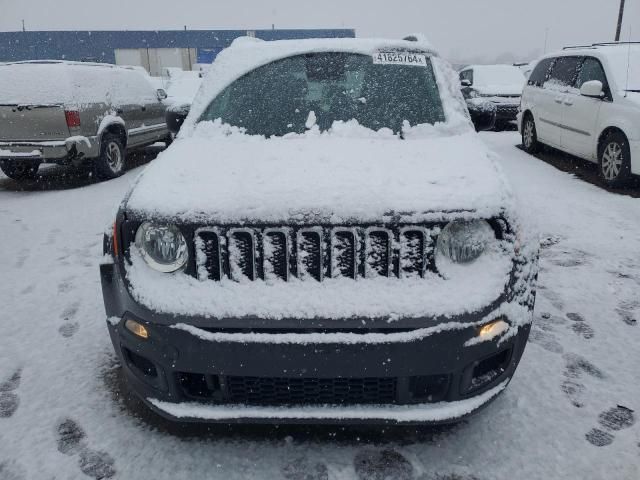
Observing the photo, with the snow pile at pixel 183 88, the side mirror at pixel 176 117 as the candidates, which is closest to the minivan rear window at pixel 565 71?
the side mirror at pixel 176 117

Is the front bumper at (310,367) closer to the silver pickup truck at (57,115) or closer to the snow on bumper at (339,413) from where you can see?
the snow on bumper at (339,413)

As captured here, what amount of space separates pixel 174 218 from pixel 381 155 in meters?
1.07

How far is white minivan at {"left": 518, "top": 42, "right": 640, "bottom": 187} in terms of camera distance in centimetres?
705

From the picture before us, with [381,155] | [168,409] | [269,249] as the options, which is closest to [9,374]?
[168,409]

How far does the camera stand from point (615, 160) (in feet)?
23.8

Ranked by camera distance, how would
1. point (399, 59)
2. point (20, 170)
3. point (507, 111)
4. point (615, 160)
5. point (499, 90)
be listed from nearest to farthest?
point (399, 59)
point (615, 160)
point (20, 170)
point (507, 111)
point (499, 90)

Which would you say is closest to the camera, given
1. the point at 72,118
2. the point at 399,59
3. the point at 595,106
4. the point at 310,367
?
the point at 310,367

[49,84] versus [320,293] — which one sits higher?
[49,84]

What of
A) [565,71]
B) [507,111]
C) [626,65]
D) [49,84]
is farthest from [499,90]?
[49,84]

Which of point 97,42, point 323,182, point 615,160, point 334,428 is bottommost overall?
point 334,428

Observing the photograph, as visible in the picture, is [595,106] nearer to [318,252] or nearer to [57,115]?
[318,252]

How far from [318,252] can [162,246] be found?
25.4 inches

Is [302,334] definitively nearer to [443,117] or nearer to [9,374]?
[443,117]

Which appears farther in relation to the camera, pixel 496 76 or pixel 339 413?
pixel 496 76
